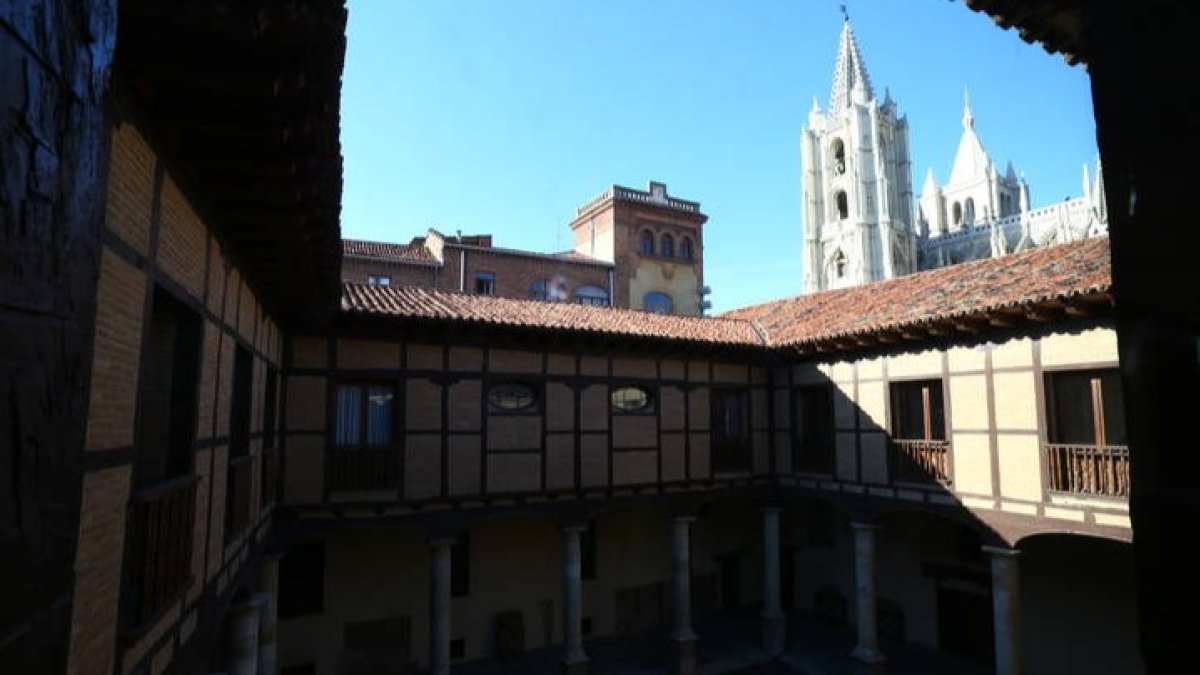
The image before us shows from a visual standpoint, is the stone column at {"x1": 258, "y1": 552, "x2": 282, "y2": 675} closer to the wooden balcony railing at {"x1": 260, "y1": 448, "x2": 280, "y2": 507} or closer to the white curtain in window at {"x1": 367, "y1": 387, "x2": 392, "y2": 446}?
the wooden balcony railing at {"x1": 260, "y1": 448, "x2": 280, "y2": 507}

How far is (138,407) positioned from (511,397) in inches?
396

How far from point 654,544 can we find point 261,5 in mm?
17797

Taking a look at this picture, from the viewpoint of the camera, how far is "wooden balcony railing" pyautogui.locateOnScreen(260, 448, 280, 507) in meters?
10.6

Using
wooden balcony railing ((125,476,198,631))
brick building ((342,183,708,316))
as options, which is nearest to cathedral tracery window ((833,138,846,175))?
brick building ((342,183,708,316))

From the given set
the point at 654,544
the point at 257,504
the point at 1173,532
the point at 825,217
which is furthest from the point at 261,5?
the point at 825,217

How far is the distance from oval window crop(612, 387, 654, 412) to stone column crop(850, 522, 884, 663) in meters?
5.49

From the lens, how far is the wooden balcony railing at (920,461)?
45.9ft

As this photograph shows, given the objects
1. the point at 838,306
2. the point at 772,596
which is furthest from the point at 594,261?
the point at 772,596

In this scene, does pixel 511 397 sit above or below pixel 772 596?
above

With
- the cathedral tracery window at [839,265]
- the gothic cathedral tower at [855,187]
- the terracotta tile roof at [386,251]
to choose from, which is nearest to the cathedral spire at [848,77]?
the gothic cathedral tower at [855,187]

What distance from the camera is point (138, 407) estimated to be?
4352 mm

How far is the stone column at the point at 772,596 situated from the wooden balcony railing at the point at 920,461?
12.6 feet

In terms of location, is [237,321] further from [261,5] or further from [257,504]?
[261,5]

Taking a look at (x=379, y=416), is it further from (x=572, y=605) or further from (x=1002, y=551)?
(x=1002, y=551)
